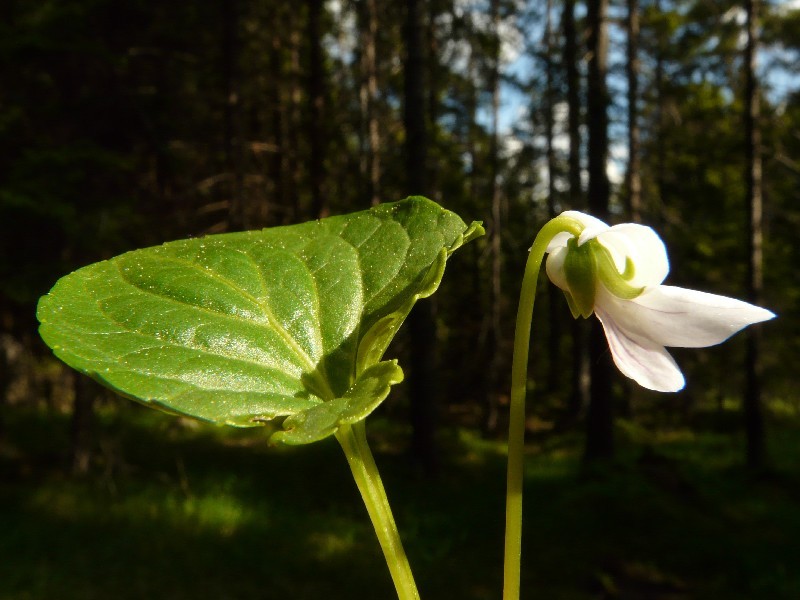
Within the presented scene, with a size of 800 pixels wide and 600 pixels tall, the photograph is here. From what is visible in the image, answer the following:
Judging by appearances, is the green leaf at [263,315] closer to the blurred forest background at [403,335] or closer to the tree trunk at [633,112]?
the blurred forest background at [403,335]

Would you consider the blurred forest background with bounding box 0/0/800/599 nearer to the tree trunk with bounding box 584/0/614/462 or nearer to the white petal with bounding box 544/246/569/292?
the tree trunk with bounding box 584/0/614/462

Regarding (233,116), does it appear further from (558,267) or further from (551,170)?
(558,267)

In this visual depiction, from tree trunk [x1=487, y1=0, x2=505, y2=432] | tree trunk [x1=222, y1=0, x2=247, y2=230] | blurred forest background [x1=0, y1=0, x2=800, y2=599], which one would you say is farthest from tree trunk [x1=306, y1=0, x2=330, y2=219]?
tree trunk [x1=487, y1=0, x2=505, y2=432]

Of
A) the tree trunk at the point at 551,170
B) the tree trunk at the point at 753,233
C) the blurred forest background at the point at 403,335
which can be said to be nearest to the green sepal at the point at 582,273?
the blurred forest background at the point at 403,335

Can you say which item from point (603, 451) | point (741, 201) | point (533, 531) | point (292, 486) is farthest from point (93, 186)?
point (741, 201)

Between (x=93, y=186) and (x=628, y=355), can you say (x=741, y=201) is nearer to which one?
(x=93, y=186)

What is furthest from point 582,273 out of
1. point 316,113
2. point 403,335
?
point 316,113

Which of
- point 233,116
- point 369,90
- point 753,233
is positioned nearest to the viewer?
point 233,116
